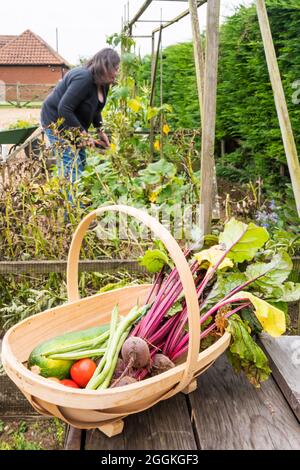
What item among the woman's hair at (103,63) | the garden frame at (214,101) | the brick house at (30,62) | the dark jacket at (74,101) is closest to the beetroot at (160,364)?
the garden frame at (214,101)

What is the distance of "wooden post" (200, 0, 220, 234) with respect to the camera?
1.74 meters

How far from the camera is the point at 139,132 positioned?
5.93 metres

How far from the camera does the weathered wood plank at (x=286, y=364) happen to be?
1159 millimetres

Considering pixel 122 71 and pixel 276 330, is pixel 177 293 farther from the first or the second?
pixel 122 71

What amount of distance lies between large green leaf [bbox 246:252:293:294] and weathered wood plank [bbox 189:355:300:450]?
228mm

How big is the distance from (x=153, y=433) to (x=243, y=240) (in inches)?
20.8

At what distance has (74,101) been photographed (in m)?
3.58

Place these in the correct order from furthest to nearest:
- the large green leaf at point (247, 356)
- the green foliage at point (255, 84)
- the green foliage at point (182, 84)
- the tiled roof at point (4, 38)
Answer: the tiled roof at point (4, 38)
the green foliage at point (182, 84)
the green foliage at point (255, 84)
the large green leaf at point (247, 356)

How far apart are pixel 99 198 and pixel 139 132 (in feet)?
10.7

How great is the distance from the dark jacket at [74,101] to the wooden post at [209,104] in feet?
5.91

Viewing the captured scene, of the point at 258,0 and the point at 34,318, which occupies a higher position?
the point at 258,0

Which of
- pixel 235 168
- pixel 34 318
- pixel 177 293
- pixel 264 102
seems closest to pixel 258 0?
pixel 177 293

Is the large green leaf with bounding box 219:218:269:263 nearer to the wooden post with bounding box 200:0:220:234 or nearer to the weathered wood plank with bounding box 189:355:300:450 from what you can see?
the weathered wood plank with bounding box 189:355:300:450

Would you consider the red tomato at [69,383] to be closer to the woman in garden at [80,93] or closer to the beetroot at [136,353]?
the beetroot at [136,353]
